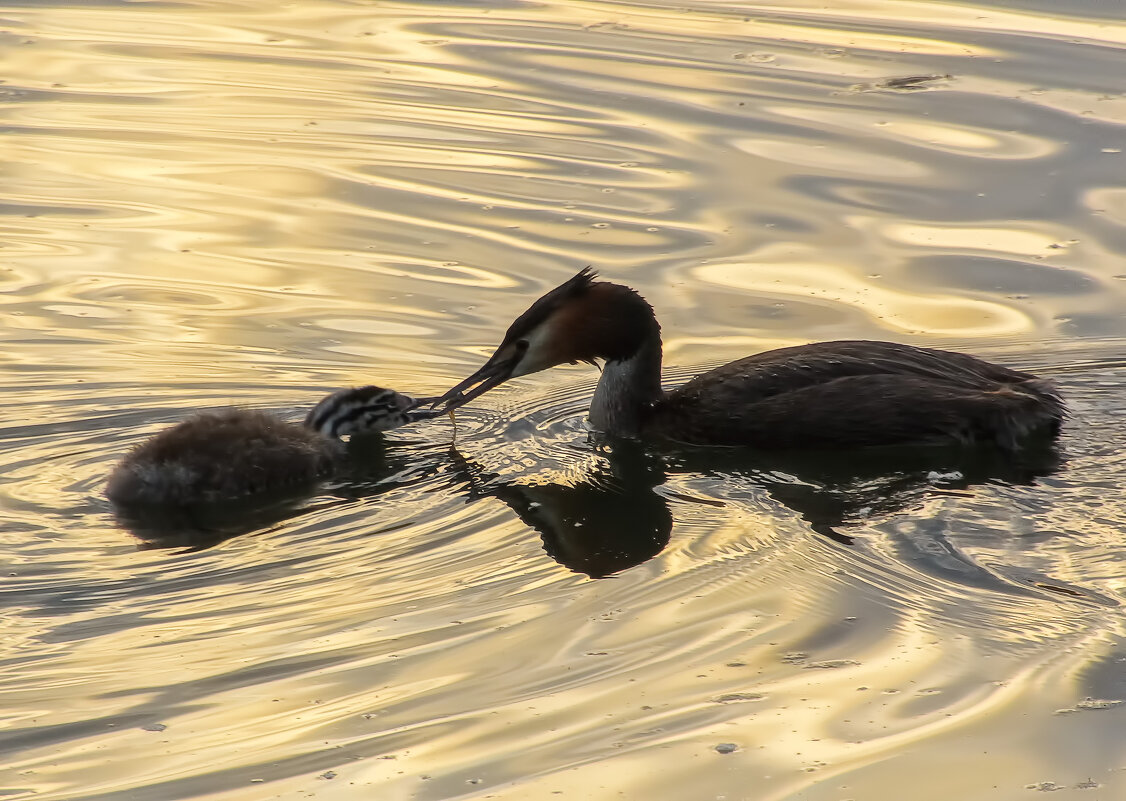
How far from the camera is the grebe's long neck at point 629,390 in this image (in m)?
7.79

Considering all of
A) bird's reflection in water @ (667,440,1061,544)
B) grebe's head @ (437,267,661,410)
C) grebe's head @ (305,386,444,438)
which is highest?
grebe's head @ (437,267,661,410)

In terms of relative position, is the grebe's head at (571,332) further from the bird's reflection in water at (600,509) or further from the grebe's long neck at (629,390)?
the bird's reflection in water at (600,509)

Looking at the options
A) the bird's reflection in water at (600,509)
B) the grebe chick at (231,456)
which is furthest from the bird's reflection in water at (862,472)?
the grebe chick at (231,456)

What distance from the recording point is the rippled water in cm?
497

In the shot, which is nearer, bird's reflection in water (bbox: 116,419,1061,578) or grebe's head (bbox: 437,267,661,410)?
bird's reflection in water (bbox: 116,419,1061,578)

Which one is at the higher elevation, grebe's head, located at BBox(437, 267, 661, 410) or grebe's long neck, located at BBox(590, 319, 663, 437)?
grebe's head, located at BBox(437, 267, 661, 410)

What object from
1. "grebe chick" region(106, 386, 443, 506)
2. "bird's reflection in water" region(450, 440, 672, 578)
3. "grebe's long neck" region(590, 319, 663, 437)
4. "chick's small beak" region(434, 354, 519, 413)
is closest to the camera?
"bird's reflection in water" region(450, 440, 672, 578)

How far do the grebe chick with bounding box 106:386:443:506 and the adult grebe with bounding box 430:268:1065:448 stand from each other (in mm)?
572

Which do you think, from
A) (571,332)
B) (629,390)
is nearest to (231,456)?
(571,332)

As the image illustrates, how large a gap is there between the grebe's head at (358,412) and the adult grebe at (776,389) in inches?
9.8

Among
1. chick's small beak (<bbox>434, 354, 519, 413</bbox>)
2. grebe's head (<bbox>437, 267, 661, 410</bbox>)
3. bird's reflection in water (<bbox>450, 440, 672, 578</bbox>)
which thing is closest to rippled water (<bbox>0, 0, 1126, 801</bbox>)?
bird's reflection in water (<bbox>450, 440, 672, 578</bbox>)

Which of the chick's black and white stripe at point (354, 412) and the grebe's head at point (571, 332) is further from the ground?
the grebe's head at point (571, 332)

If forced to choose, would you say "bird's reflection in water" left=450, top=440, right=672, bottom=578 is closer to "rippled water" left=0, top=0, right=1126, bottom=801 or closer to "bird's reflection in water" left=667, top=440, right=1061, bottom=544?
"rippled water" left=0, top=0, right=1126, bottom=801

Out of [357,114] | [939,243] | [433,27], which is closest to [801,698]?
[939,243]
